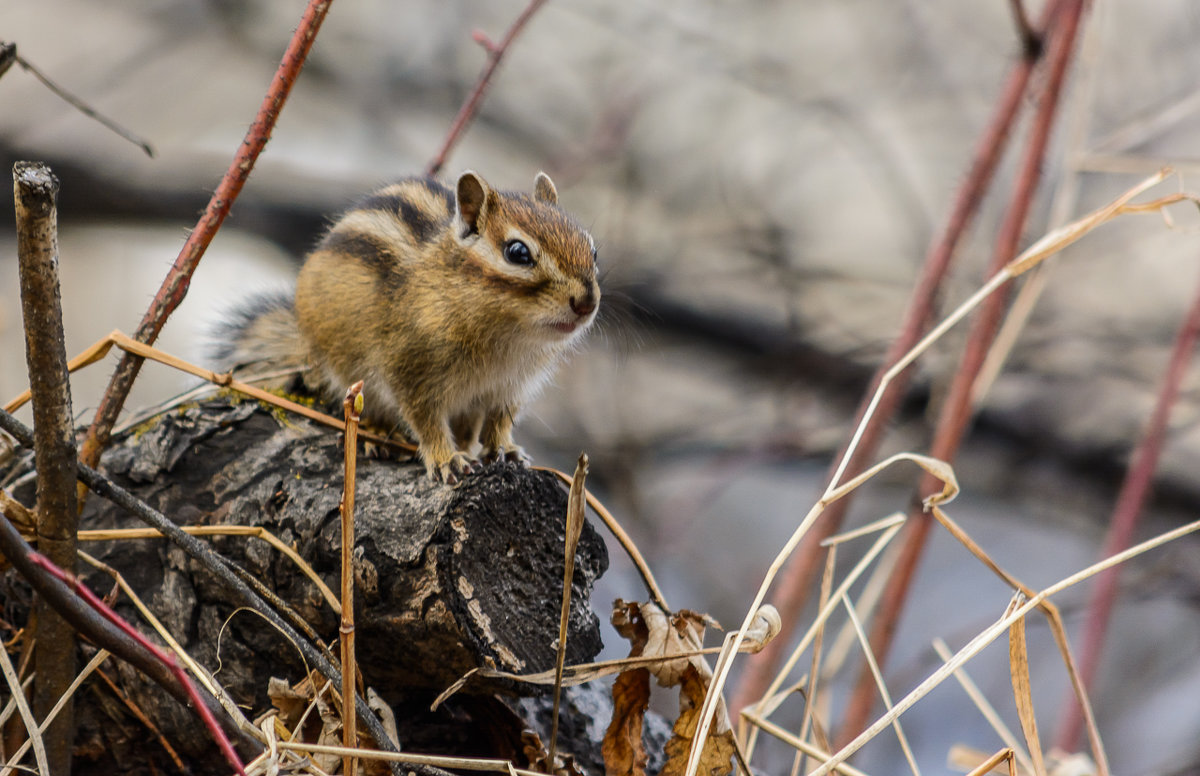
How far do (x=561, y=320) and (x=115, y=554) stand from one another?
38.7 inches

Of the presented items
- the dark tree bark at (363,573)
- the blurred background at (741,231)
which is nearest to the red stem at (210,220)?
the dark tree bark at (363,573)

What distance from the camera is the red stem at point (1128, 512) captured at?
217 centimetres

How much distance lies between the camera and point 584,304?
2.17 meters

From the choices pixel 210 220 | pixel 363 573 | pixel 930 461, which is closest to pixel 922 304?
pixel 930 461

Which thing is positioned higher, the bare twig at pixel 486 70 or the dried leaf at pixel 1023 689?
the bare twig at pixel 486 70

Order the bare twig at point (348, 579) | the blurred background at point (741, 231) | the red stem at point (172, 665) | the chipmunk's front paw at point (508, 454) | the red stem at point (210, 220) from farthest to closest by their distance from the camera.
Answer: the blurred background at point (741, 231), the chipmunk's front paw at point (508, 454), the red stem at point (210, 220), the bare twig at point (348, 579), the red stem at point (172, 665)

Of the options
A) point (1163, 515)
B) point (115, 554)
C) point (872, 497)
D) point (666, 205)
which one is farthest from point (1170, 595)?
point (115, 554)

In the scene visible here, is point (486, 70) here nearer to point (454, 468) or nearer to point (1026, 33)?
point (454, 468)

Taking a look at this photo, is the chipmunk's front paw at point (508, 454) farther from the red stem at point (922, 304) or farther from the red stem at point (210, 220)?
the red stem at point (210, 220)

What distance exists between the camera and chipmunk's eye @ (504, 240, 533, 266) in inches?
87.1

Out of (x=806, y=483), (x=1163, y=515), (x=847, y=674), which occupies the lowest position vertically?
(x=847, y=674)

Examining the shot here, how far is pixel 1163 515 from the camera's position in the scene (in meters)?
4.16

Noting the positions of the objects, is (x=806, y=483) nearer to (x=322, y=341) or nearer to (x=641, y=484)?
(x=641, y=484)

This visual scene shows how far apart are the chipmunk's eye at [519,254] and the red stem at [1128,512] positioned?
142cm
